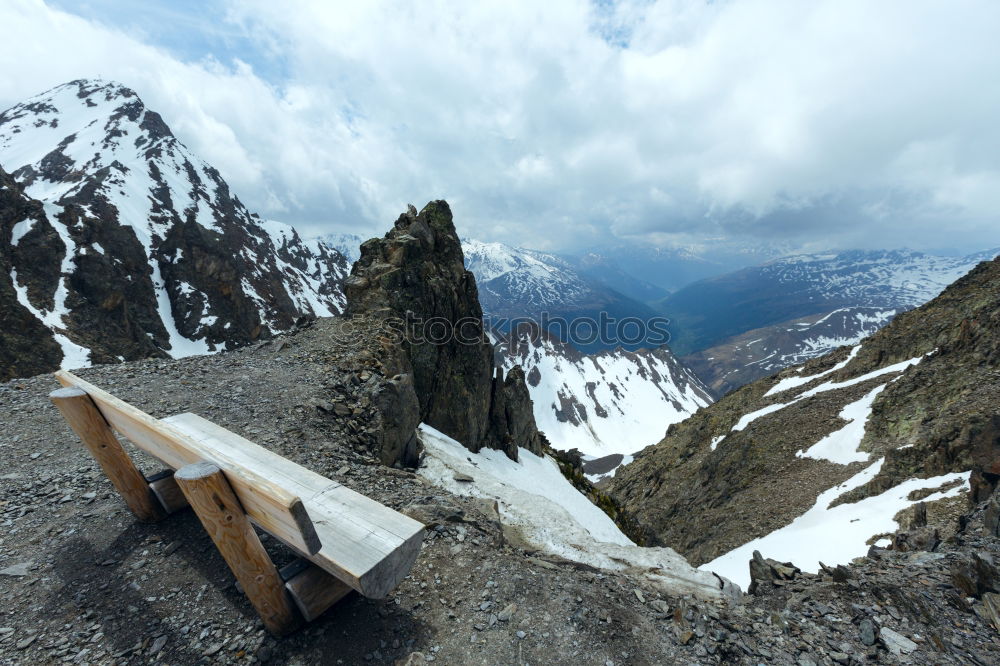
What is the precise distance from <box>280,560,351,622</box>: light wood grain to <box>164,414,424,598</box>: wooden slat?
21.5 inches

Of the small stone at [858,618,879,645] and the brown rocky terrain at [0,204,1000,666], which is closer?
the brown rocky terrain at [0,204,1000,666]

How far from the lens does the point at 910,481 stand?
71.5 ft

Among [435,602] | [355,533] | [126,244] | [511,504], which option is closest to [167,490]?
[355,533]

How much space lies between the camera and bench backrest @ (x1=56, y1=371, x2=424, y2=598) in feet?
12.9

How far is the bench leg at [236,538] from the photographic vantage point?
3.99 metres

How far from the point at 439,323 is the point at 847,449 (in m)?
31.0

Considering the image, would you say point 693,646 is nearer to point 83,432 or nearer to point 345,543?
point 345,543

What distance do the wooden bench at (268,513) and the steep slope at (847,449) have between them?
2036cm

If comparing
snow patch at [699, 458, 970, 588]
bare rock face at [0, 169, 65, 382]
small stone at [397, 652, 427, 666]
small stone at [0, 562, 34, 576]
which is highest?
bare rock face at [0, 169, 65, 382]

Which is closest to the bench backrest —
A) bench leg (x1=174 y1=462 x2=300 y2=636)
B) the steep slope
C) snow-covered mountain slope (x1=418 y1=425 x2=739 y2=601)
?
bench leg (x1=174 y1=462 x2=300 y2=636)

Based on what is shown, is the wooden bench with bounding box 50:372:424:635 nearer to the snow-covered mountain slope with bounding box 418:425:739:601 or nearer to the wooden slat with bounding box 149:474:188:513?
the wooden slat with bounding box 149:474:188:513

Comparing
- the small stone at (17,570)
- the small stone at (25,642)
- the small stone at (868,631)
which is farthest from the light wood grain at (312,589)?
the small stone at (868,631)

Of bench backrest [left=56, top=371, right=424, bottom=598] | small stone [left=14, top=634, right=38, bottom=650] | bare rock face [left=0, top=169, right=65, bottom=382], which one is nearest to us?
bench backrest [left=56, top=371, right=424, bottom=598]

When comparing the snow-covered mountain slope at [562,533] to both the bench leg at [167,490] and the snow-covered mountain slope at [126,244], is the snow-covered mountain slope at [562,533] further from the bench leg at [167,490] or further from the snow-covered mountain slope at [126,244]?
the snow-covered mountain slope at [126,244]
